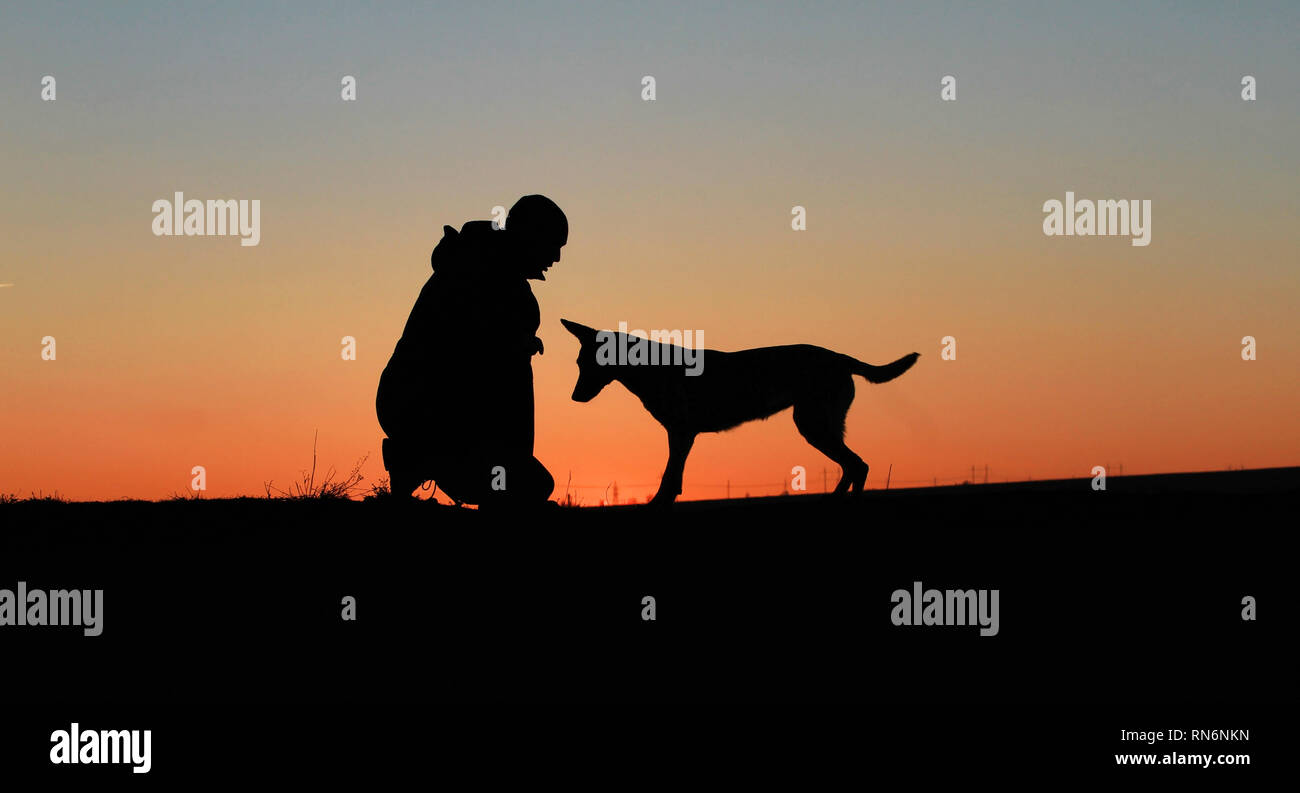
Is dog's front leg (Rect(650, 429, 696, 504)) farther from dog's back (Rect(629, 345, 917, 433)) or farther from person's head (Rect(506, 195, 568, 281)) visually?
person's head (Rect(506, 195, 568, 281))

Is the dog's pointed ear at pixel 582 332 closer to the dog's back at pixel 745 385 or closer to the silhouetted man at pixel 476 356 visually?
the dog's back at pixel 745 385

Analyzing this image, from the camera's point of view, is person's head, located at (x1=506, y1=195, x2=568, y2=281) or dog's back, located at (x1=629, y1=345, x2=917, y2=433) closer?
person's head, located at (x1=506, y1=195, x2=568, y2=281)

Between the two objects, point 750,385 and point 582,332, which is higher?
point 582,332

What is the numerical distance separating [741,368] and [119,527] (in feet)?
23.3

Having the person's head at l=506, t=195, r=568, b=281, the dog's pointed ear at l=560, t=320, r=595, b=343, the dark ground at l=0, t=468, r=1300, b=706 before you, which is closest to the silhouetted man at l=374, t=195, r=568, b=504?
the person's head at l=506, t=195, r=568, b=281

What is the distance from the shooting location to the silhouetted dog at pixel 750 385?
47.2 feet

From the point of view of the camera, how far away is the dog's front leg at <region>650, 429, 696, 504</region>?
41.7 ft

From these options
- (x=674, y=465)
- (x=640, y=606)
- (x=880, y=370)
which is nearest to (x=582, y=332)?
(x=674, y=465)

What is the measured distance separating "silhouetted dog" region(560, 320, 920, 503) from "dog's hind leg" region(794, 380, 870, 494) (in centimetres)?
1

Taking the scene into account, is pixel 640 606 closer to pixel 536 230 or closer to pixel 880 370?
pixel 536 230

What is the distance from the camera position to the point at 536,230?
871cm

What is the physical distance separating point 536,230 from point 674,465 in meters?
4.99
